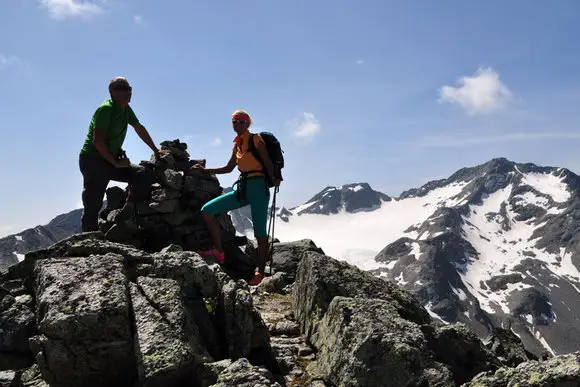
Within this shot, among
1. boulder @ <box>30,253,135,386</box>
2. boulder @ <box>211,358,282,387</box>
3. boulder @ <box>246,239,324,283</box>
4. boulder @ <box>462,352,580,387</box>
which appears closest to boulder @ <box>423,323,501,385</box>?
boulder @ <box>462,352,580,387</box>

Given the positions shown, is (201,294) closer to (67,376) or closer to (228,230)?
(67,376)

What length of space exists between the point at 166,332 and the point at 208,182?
1487 centimetres

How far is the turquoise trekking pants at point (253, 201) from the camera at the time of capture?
49.7ft

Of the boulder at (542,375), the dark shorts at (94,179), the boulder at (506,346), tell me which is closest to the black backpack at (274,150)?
the dark shorts at (94,179)

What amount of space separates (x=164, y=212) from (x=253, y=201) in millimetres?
6991

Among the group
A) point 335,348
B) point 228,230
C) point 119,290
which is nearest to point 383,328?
point 335,348

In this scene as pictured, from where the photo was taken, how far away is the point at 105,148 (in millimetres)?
14781

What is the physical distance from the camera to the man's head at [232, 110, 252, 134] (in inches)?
596

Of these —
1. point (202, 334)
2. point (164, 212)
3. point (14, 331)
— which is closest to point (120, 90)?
point (164, 212)

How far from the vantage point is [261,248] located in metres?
15.9

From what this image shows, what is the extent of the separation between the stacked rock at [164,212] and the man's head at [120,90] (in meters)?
4.97

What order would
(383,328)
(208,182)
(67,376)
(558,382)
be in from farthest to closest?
(208,182) < (383,328) < (67,376) < (558,382)

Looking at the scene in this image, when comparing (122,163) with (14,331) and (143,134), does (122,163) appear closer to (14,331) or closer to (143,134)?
(143,134)

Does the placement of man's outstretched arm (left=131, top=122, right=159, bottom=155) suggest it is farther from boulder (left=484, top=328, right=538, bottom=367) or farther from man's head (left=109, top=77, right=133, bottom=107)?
boulder (left=484, top=328, right=538, bottom=367)
